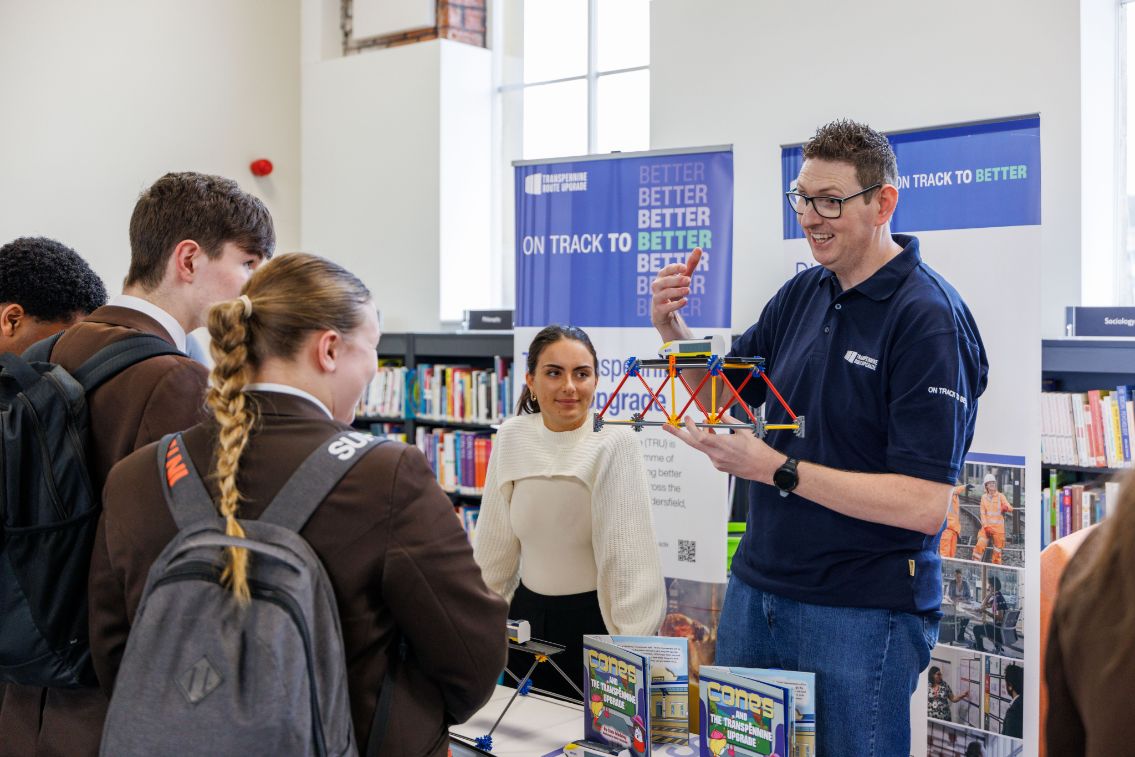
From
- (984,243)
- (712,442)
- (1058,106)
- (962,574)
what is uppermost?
(1058,106)

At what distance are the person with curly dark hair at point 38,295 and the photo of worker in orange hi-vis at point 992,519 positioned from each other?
9.18 ft

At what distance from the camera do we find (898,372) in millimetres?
2006

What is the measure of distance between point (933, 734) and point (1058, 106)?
9.62 feet

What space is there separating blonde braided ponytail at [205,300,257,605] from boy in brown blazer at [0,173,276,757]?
30cm

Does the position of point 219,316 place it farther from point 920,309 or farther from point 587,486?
point 587,486

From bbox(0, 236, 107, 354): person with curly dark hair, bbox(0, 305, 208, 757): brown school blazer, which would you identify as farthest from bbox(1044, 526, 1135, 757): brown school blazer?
bbox(0, 236, 107, 354): person with curly dark hair

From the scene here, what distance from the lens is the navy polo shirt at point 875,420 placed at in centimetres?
196

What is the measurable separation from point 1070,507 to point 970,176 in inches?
69.2

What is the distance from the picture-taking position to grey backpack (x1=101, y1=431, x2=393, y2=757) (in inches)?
48.3

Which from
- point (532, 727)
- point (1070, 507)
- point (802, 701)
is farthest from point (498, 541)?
point (1070, 507)

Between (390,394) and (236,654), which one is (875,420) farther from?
(390,394)

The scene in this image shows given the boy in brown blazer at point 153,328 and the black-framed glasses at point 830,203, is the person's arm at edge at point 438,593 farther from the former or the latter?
the black-framed glasses at point 830,203

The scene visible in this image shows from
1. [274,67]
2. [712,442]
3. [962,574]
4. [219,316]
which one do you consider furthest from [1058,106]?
[274,67]

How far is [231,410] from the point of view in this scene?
1328 mm
